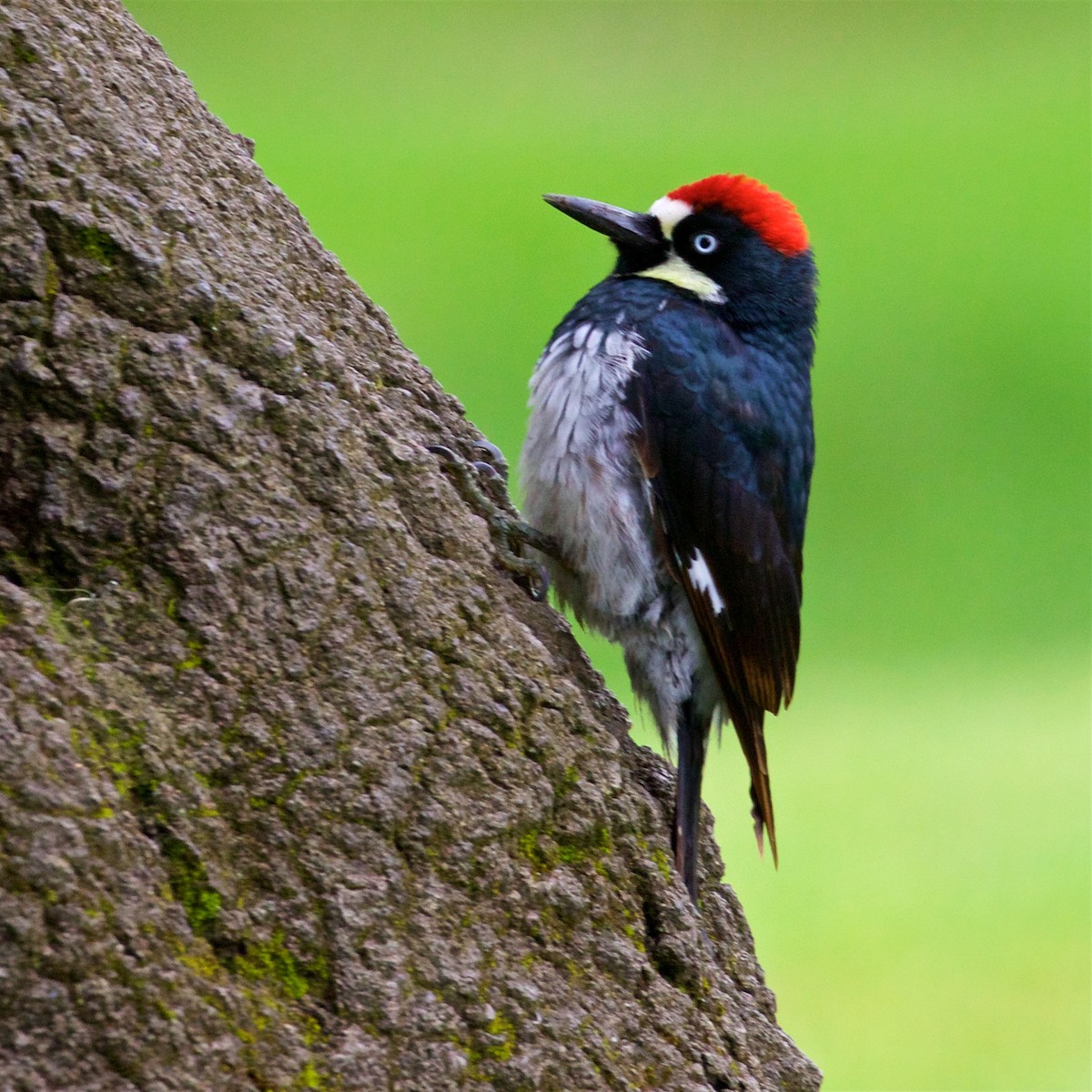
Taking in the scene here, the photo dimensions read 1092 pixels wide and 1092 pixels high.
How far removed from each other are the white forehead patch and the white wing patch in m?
0.87

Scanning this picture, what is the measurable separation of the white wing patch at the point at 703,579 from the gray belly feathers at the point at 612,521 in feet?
0.17

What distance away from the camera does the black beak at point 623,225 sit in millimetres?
3500

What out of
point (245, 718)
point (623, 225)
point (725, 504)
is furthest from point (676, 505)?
point (245, 718)

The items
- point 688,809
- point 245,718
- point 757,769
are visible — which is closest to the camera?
point 245,718

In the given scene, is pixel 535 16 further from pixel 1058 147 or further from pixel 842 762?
pixel 842 762

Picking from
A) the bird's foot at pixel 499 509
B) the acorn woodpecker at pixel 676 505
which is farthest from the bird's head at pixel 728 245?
the bird's foot at pixel 499 509

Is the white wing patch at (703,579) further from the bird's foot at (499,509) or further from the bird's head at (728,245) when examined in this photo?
the bird's head at (728,245)

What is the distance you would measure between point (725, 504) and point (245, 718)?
133 cm

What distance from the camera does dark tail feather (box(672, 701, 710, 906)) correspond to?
2.56m

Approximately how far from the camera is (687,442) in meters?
3.04

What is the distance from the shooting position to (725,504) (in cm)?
307

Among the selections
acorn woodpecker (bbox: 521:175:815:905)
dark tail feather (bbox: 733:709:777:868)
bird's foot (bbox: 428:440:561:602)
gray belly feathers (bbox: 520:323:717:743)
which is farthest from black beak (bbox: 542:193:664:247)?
dark tail feather (bbox: 733:709:777:868)

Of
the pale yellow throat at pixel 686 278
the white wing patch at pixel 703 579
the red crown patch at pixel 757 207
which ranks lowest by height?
the white wing patch at pixel 703 579

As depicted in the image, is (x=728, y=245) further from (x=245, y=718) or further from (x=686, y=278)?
(x=245, y=718)
